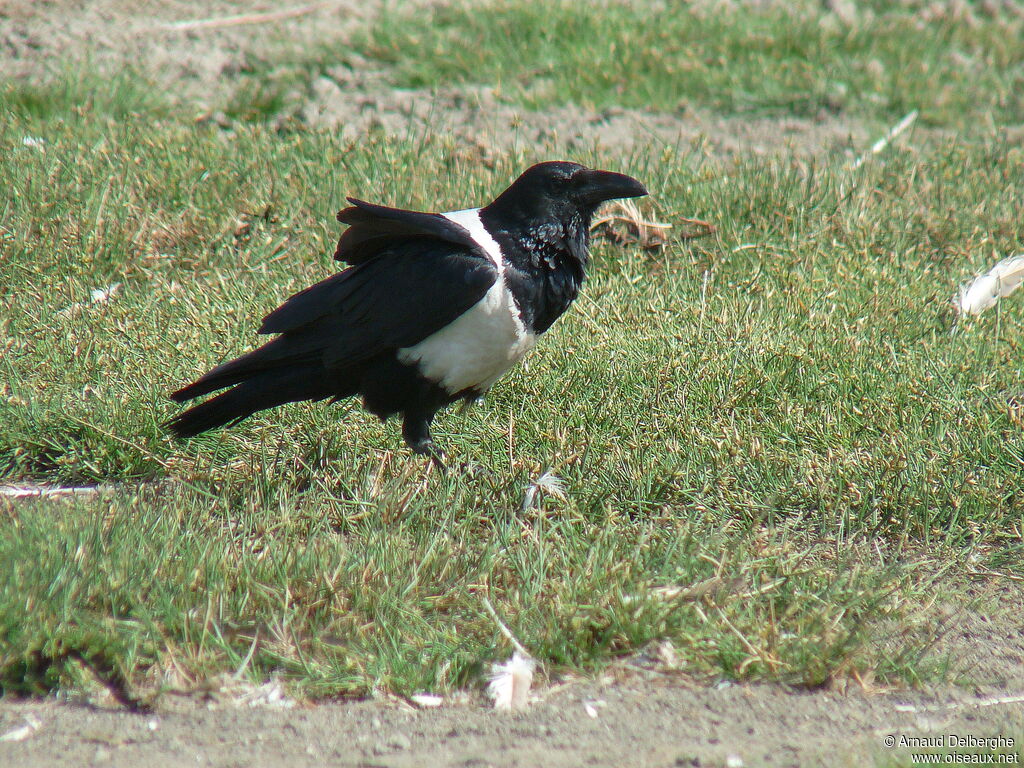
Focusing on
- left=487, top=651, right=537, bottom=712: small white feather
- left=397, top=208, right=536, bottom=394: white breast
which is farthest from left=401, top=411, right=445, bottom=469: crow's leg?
left=487, top=651, right=537, bottom=712: small white feather

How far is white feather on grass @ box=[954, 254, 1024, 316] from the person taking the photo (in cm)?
483

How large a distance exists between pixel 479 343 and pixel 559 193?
574mm

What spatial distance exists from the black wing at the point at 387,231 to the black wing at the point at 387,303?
0.09 feet

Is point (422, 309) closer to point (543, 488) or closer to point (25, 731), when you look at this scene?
point (543, 488)

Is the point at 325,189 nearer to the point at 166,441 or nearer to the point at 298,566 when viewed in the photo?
the point at 166,441

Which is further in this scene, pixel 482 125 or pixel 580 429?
pixel 482 125

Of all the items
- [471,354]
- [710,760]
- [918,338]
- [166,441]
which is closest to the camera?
[710,760]

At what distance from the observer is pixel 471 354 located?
3.58 metres

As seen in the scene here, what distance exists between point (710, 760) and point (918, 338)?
2.62m

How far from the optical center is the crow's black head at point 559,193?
3713 millimetres

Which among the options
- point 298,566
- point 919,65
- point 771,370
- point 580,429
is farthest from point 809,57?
point 298,566

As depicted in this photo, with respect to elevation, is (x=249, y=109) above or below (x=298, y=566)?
above

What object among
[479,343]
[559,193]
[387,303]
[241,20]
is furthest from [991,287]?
[241,20]

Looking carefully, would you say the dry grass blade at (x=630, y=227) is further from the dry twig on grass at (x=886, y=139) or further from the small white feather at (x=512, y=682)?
the small white feather at (x=512, y=682)
